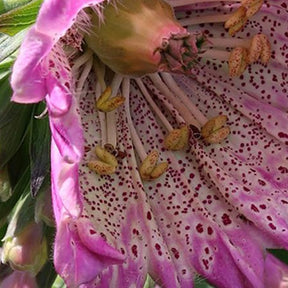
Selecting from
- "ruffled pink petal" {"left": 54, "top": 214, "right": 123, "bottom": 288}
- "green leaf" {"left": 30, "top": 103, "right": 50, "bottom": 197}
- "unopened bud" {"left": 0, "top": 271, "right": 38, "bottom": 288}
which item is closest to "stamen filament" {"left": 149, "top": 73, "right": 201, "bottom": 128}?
"green leaf" {"left": 30, "top": 103, "right": 50, "bottom": 197}

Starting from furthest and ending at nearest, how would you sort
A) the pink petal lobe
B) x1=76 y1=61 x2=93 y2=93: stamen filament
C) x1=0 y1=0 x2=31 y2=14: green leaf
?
x1=76 y1=61 x2=93 y2=93: stamen filament < x1=0 y1=0 x2=31 y2=14: green leaf < the pink petal lobe

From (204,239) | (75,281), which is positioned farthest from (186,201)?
(75,281)

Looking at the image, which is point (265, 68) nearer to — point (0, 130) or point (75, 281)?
point (0, 130)

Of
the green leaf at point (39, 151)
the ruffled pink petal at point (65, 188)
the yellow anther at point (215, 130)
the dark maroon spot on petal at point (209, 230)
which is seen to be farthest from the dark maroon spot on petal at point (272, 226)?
the ruffled pink petal at point (65, 188)

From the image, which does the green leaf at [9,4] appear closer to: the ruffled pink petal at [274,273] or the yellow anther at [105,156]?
the yellow anther at [105,156]

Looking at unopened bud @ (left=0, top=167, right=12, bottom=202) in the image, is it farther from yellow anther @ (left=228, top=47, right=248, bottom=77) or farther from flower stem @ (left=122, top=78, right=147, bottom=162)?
yellow anther @ (left=228, top=47, right=248, bottom=77)

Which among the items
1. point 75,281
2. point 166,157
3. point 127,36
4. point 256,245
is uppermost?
point 127,36
